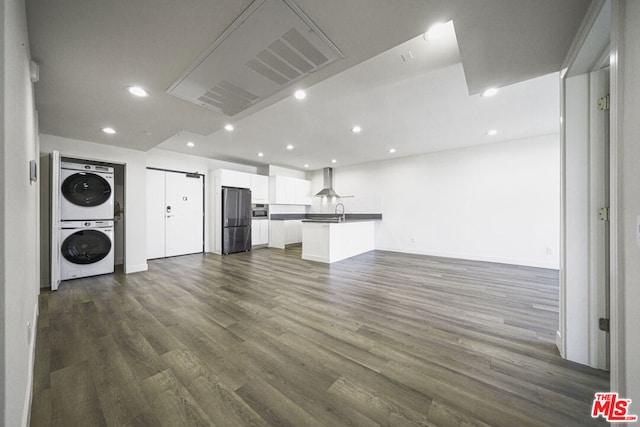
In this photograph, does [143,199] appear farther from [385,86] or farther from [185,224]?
[385,86]

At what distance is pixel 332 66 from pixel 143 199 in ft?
13.8

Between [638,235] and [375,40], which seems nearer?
[638,235]

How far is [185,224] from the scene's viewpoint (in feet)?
17.9

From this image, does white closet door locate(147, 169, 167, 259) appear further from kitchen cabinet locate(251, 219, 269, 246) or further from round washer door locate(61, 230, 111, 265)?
kitchen cabinet locate(251, 219, 269, 246)

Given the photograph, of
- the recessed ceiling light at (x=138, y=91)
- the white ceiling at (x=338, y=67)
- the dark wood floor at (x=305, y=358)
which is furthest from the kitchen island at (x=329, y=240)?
the recessed ceiling light at (x=138, y=91)

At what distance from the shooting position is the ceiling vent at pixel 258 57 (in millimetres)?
1240

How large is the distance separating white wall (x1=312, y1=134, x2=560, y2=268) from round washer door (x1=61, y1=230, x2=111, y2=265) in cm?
591

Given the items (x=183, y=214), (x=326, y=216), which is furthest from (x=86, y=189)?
(x=326, y=216)

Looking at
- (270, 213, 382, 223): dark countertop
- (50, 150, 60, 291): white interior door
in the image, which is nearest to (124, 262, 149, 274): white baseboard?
(50, 150, 60, 291): white interior door

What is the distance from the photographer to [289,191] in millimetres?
7066

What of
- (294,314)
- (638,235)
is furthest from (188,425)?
(638,235)

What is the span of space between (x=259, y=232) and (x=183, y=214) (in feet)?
6.61

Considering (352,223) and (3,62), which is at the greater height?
(3,62)

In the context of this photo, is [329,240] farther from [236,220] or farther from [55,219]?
[55,219]
